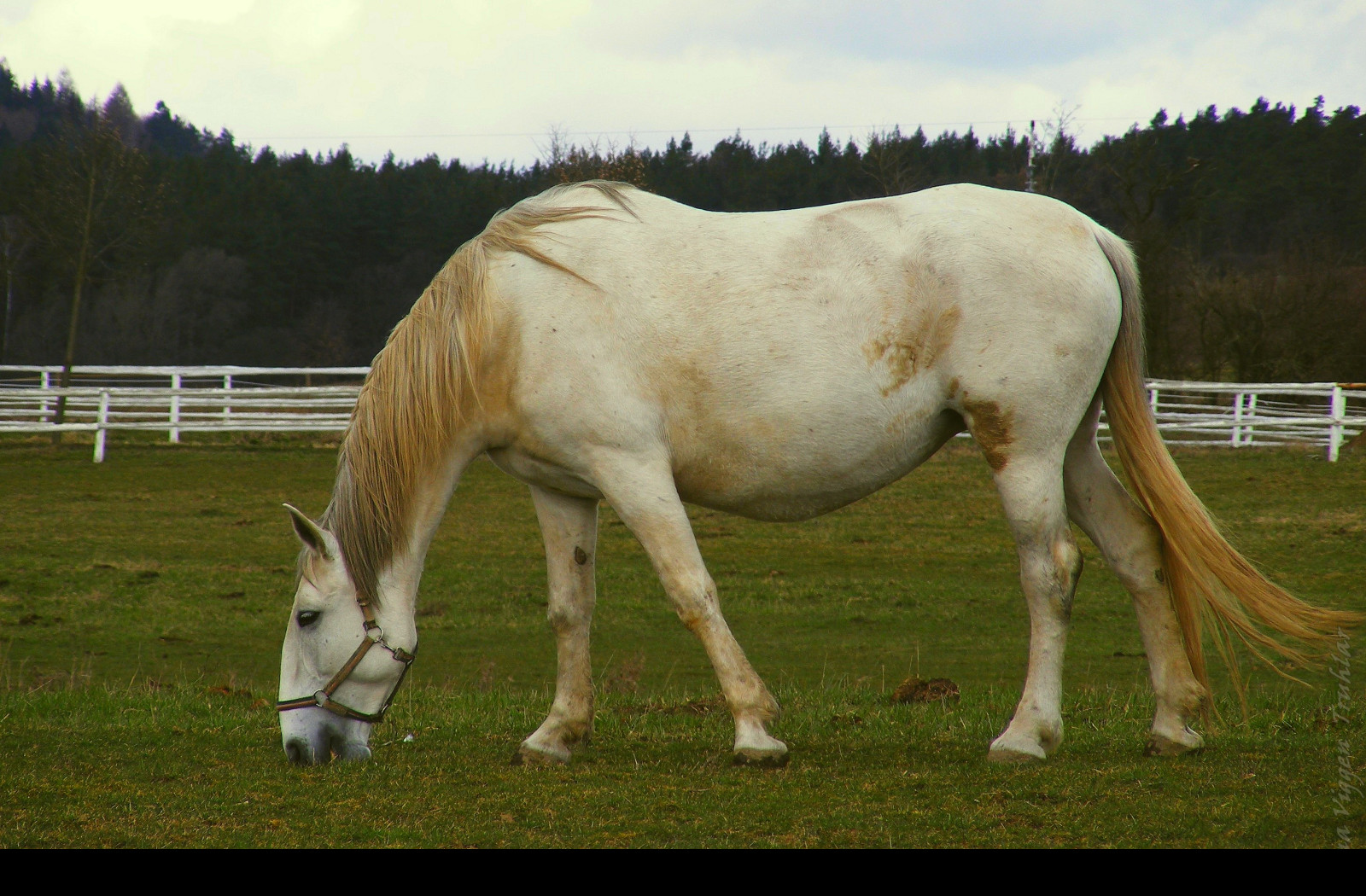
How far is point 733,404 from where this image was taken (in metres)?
4.32

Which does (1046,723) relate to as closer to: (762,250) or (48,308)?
(762,250)

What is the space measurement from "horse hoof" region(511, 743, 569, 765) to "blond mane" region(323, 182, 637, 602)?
0.84 metres

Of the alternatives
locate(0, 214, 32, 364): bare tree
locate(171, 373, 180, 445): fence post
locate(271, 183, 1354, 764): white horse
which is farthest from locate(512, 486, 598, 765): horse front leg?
locate(0, 214, 32, 364): bare tree

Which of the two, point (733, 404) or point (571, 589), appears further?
point (571, 589)

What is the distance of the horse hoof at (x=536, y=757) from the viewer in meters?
4.43

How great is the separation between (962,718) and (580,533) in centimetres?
203

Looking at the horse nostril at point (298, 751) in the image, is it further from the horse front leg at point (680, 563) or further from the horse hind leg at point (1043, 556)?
the horse hind leg at point (1043, 556)

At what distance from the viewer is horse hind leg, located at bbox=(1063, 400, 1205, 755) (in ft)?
14.7

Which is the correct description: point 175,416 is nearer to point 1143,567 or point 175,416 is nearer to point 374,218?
point 1143,567

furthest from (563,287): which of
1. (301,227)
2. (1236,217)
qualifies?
(301,227)

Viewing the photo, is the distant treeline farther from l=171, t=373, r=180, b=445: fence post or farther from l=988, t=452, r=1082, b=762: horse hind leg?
l=988, t=452, r=1082, b=762: horse hind leg

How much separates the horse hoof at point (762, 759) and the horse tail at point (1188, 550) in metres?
1.79

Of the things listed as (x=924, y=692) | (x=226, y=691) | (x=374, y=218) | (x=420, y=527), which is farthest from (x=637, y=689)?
(x=374, y=218)

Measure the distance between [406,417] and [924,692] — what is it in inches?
127
